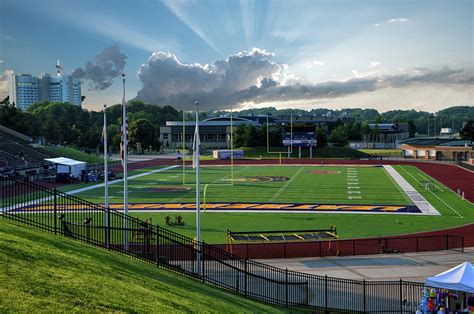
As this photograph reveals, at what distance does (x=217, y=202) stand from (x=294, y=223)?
11.0 metres

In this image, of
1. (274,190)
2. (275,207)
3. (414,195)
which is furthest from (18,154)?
(414,195)

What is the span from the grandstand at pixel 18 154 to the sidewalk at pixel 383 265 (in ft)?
143

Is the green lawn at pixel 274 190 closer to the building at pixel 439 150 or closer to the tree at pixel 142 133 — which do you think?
the building at pixel 439 150

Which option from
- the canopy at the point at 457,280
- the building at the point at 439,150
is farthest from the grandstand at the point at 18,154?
the building at the point at 439,150

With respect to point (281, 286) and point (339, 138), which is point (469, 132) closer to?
point (339, 138)

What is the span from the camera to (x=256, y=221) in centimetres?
3269

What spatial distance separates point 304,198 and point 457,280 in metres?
28.3

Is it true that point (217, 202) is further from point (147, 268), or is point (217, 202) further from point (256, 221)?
point (147, 268)

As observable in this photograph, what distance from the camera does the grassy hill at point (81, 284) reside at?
8.45 m

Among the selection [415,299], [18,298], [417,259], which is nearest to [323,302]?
[415,299]

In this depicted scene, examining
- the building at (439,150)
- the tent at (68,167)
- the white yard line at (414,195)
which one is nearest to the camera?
the white yard line at (414,195)

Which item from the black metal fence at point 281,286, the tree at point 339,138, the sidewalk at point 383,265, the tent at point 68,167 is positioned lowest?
the sidewalk at point 383,265

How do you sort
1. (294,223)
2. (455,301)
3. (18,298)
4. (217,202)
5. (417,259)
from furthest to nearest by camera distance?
(217,202) < (294,223) < (417,259) < (455,301) < (18,298)

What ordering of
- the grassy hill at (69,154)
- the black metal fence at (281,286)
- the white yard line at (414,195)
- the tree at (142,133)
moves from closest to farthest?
the black metal fence at (281,286), the white yard line at (414,195), the grassy hill at (69,154), the tree at (142,133)
